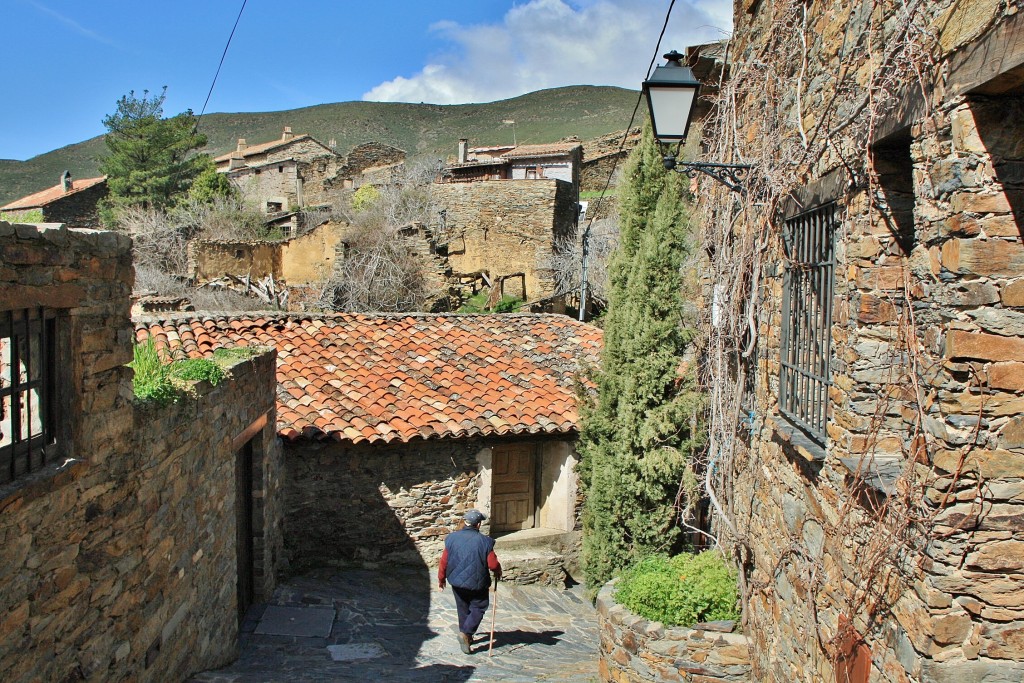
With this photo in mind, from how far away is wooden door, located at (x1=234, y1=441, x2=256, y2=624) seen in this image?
7.89 m

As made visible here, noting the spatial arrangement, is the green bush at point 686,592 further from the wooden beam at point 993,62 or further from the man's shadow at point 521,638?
the wooden beam at point 993,62

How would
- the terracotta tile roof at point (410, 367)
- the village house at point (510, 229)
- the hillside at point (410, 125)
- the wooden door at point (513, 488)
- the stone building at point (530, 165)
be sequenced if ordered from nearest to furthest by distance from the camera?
1. the terracotta tile roof at point (410, 367)
2. the wooden door at point (513, 488)
3. the village house at point (510, 229)
4. the stone building at point (530, 165)
5. the hillside at point (410, 125)

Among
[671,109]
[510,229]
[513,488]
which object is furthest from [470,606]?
[510,229]

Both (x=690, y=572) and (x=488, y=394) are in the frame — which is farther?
(x=488, y=394)

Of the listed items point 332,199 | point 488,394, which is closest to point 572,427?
A: point 488,394

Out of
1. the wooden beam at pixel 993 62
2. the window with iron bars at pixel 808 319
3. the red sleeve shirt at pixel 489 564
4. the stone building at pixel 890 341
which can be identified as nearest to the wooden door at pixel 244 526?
the red sleeve shirt at pixel 489 564

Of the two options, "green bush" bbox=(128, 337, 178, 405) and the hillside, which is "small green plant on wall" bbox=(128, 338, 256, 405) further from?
the hillside

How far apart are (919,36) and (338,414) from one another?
836 cm

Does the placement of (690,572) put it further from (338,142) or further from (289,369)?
(338,142)

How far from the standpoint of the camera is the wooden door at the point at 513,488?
11192mm

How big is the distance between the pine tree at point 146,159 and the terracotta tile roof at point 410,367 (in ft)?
60.7

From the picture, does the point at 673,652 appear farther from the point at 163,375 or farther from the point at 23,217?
the point at 23,217

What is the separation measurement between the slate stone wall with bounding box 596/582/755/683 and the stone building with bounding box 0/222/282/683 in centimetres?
339

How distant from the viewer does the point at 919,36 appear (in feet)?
10.5
